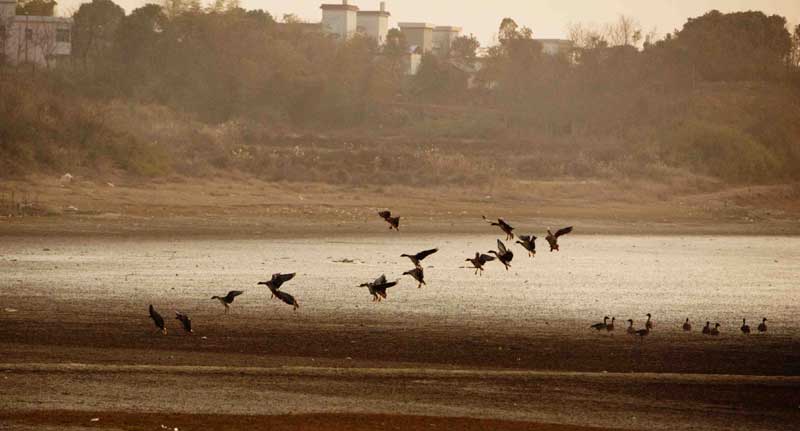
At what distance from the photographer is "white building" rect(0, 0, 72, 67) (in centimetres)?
7712

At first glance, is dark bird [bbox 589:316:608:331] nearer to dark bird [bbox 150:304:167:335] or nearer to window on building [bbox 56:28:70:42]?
dark bird [bbox 150:304:167:335]

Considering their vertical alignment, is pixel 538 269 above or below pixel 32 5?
below

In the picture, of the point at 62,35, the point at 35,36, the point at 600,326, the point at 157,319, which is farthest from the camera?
the point at 62,35

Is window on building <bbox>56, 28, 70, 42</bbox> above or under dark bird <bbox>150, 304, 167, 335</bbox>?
above

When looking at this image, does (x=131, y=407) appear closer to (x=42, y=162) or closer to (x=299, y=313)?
(x=299, y=313)

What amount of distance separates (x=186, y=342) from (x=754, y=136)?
57.1 meters

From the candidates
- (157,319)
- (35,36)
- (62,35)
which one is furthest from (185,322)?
(62,35)

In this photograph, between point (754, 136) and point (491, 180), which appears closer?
point (491, 180)

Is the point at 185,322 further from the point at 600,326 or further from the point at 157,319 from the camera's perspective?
the point at 600,326

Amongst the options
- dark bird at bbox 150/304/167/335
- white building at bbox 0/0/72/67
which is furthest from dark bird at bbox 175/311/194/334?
white building at bbox 0/0/72/67

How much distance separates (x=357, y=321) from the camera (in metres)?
21.1

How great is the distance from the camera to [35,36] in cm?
8100

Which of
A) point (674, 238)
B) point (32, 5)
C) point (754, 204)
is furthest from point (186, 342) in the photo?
point (32, 5)

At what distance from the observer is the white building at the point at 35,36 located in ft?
253
